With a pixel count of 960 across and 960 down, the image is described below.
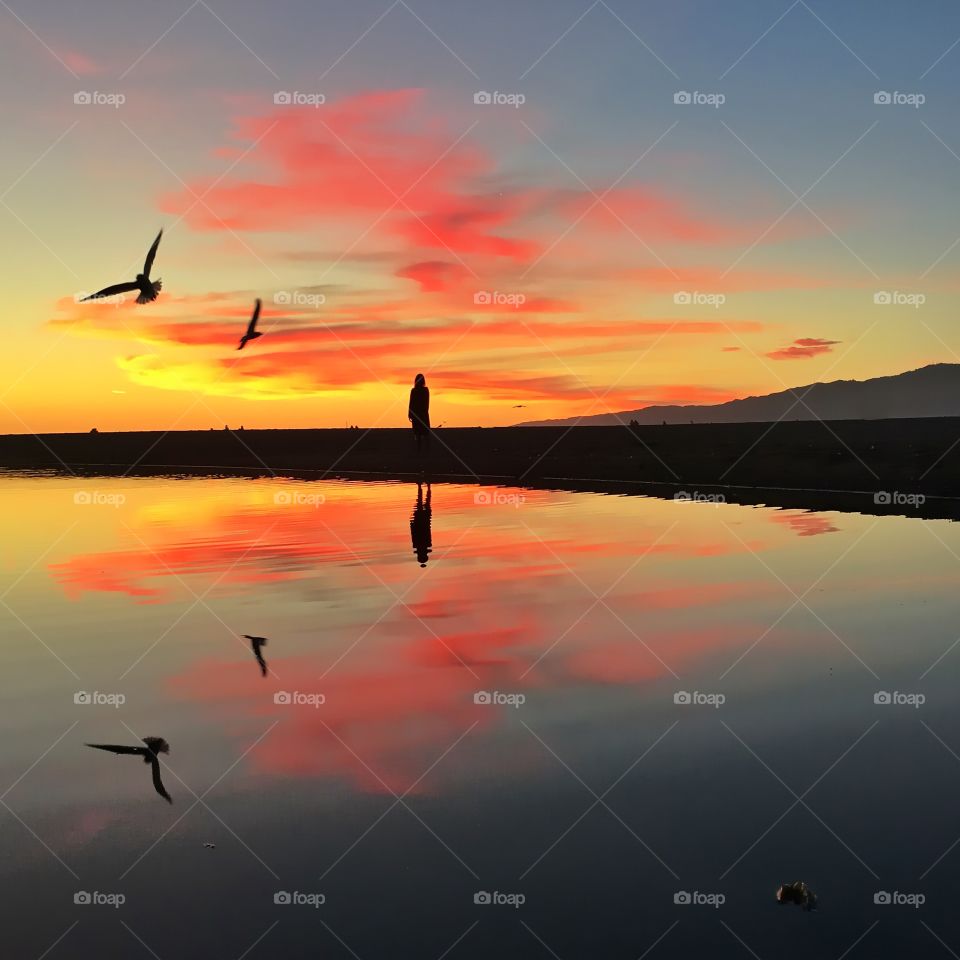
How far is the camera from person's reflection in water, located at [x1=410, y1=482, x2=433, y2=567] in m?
20.5

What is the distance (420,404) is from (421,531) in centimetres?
1635

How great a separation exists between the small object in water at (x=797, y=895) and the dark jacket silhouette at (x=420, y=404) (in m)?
33.3

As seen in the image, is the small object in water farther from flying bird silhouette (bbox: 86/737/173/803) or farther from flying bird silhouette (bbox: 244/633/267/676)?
flying bird silhouette (bbox: 244/633/267/676)

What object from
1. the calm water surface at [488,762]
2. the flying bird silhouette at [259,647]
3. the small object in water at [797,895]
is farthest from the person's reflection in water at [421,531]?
the small object in water at [797,895]

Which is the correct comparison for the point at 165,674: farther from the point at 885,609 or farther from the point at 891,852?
the point at 885,609

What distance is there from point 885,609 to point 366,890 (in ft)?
31.9

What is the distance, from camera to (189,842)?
6.97m

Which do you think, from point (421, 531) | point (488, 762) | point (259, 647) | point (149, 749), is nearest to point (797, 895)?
point (488, 762)

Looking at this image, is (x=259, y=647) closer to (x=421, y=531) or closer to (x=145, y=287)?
(x=145, y=287)

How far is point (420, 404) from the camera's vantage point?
40.2 meters

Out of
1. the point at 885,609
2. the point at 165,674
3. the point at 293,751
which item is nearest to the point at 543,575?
the point at 885,609

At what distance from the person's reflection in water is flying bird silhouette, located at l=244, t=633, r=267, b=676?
6.12m

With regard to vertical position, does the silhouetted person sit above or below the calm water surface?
above

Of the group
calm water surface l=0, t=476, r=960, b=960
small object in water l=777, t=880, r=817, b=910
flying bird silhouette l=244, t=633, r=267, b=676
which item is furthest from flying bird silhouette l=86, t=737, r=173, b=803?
small object in water l=777, t=880, r=817, b=910
